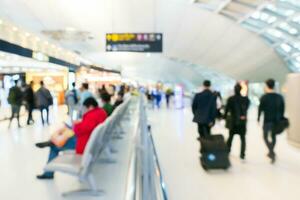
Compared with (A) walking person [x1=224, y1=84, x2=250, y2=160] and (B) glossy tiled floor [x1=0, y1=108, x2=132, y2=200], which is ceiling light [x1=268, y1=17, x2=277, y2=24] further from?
(A) walking person [x1=224, y1=84, x2=250, y2=160]

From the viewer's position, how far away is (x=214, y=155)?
23.9ft

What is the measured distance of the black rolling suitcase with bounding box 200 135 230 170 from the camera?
7.23m

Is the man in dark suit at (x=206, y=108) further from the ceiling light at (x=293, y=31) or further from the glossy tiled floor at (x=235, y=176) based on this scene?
the ceiling light at (x=293, y=31)

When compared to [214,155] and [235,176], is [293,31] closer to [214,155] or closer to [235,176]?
[214,155]

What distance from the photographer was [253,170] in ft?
24.3

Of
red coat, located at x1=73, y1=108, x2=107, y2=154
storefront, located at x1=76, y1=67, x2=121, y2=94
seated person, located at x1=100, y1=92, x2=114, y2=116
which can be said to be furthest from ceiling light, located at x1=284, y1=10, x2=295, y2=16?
red coat, located at x1=73, y1=108, x2=107, y2=154

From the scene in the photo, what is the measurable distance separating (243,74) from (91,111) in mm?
37149

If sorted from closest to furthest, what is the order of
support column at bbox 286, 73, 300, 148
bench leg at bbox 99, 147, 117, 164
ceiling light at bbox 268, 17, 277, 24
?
1. bench leg at bbox 99, 147, 117, 164
2. support column at bbox 286, 73, 300, 148
3. ceiling light at bbox 268, 17, 277, 24

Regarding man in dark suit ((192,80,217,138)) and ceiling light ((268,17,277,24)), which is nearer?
man in dark suit ((192,80,217,138))

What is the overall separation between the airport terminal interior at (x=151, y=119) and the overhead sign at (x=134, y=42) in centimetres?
5

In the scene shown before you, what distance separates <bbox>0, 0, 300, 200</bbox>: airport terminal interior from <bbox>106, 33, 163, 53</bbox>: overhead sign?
0.16ft

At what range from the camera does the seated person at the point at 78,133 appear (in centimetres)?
629

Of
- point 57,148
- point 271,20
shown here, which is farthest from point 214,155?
point 271,20

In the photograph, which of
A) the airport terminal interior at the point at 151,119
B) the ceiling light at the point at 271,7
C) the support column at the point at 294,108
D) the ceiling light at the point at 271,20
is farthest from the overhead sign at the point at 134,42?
the support column at the point at 294,108
